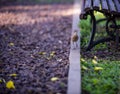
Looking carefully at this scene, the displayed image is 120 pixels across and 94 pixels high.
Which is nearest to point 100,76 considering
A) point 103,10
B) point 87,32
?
point 103,10

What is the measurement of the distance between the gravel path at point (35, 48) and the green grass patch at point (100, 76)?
1.03 ft

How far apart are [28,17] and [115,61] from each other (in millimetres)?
4739

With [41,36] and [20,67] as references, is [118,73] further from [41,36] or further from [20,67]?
[41,36]

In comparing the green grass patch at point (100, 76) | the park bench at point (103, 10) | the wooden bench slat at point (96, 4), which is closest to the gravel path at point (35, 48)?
the green grass patch at point (100, 76)

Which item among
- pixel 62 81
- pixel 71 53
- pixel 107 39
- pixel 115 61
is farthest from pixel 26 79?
pixel 107 39

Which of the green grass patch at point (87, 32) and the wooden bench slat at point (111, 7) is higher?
the wooden bench slat at point (111, 7)

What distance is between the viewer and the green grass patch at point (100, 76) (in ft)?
14.5

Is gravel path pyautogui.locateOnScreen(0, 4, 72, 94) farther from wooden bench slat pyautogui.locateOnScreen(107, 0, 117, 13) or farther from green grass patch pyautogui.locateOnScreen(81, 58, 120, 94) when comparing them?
wooden bench slat pyautogui.locateOnScreen(107, 0, 117, 13)

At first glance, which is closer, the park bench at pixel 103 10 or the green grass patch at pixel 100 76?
the green grass patch at pixel 100 76

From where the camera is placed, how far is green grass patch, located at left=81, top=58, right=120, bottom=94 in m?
4.41

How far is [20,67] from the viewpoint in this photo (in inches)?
215

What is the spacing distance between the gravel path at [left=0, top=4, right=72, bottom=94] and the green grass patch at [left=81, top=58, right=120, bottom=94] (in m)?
0.31

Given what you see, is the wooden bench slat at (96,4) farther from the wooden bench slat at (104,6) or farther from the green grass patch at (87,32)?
the green grass patch at (87,32)

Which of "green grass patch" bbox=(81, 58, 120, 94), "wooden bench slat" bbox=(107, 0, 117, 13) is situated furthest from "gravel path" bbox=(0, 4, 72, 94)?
"wooden bench slat" bbox=(107, 0, 117, 13)
